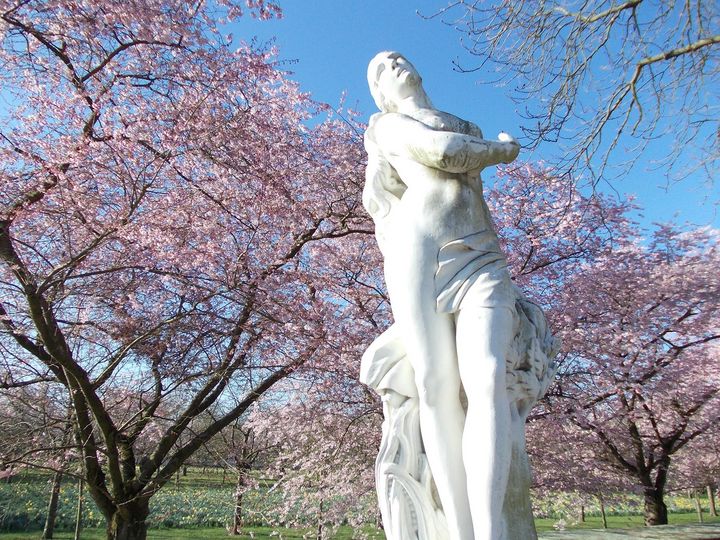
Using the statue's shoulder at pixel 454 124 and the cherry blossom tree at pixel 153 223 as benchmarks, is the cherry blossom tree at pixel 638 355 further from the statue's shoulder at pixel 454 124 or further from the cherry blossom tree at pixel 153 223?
the statue's shoulder at pixel 454 124

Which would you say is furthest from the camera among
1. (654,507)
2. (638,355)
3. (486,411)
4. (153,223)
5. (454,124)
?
(654,507)

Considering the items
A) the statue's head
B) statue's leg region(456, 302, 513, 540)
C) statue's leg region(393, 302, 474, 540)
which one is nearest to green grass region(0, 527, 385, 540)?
statue's leg region(393, 302, 474, 540)

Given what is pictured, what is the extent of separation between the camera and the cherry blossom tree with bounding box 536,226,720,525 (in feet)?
27.3

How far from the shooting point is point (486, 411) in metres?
2.38

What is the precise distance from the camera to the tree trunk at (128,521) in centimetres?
611

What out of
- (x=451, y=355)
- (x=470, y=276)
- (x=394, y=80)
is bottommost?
(x=451, y=355)

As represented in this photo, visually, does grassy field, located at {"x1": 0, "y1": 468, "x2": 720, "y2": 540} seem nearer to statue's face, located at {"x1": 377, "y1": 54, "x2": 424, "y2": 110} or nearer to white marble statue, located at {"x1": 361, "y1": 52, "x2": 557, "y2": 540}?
white marble statue, located at {"x1": 361, "y1": 52, "x2": 557, "y2": 540}

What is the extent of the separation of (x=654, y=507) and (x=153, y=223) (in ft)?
31.3

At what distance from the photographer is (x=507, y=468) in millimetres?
2320

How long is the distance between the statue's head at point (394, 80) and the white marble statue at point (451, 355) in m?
0.22

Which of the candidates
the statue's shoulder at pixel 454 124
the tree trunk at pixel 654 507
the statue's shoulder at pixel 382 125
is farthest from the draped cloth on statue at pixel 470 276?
the tree trunk at pixel 654 507

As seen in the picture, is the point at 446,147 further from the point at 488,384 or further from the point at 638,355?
the point at 638,355

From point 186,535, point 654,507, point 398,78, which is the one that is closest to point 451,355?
point 398,78

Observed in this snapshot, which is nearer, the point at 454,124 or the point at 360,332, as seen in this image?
the point at 454,124
